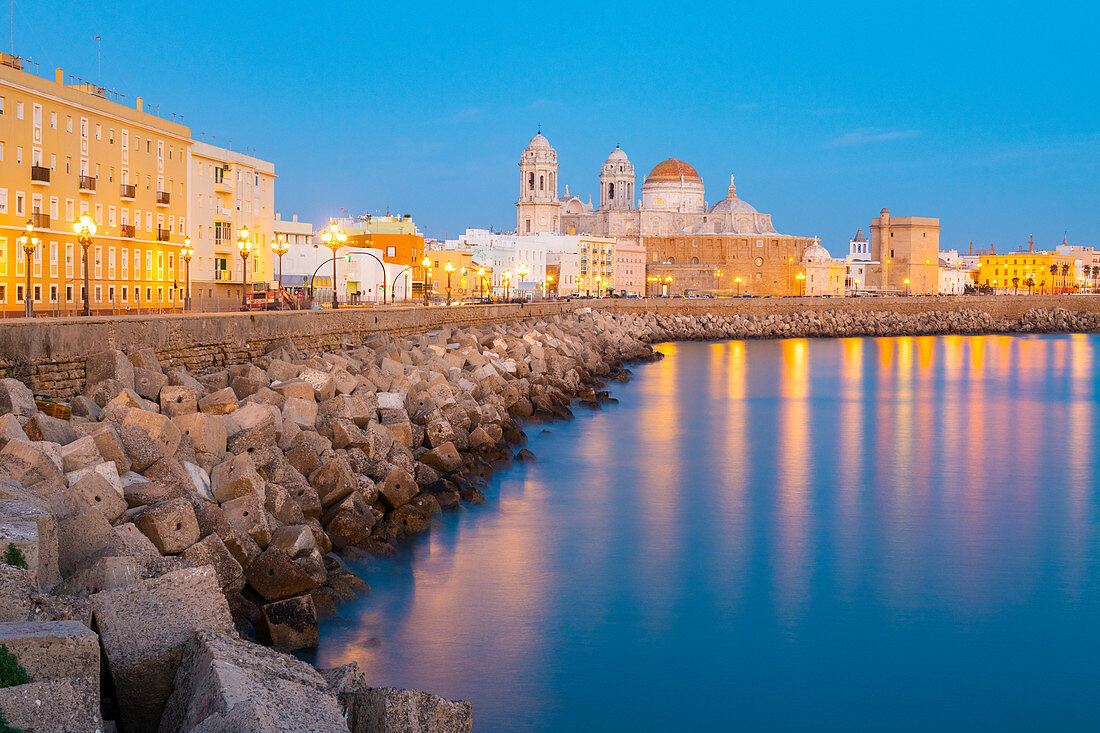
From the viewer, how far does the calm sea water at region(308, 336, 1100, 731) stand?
8500 millimetres

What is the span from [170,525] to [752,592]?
587 cm

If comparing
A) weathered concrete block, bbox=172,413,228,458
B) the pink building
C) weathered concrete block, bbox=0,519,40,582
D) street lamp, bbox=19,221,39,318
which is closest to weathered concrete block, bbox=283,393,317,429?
weathered concrete block, bbox=172,413,228,458

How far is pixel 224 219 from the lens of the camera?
38.1 metres

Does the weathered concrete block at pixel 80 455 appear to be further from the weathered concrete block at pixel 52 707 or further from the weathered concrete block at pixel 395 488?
the weathered concrete block at pixel 52 707

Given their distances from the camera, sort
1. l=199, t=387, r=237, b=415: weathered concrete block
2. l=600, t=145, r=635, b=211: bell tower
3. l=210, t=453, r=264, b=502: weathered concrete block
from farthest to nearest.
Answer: l=600, t=145, r=635, b=211: bell tower
l=199, t=387, r=237, b=415: weathered concrete block
l=210, t=453, r=264, b=502: weathered concrete block

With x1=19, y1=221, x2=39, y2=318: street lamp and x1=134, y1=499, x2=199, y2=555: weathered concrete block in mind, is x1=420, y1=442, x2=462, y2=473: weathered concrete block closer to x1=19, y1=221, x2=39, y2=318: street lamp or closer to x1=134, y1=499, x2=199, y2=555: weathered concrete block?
x1=134, y1=499, x2=199, y2=555: weathered concrete block

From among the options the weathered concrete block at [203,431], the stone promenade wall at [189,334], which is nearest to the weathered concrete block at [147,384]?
the stone promenade wall at [189,334]

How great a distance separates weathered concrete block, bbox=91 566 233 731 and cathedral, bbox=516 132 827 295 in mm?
95980

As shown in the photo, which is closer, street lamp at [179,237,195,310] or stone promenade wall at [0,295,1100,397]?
stone promenade wall at [0,295,1100,397]

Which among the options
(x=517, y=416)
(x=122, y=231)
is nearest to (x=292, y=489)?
(x=517, y=416)

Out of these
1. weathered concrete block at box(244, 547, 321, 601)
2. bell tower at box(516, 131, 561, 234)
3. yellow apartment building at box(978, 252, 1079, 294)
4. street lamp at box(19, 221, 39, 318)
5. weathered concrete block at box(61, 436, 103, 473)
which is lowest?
weathered concrete block at box(244, 547, 321, 601)

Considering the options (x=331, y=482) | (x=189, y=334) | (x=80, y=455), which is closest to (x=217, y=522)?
(x=80, y=455)

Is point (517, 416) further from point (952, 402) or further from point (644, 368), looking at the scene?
point (644, 368)

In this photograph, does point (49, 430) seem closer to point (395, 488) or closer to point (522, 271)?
point (395, 488)
